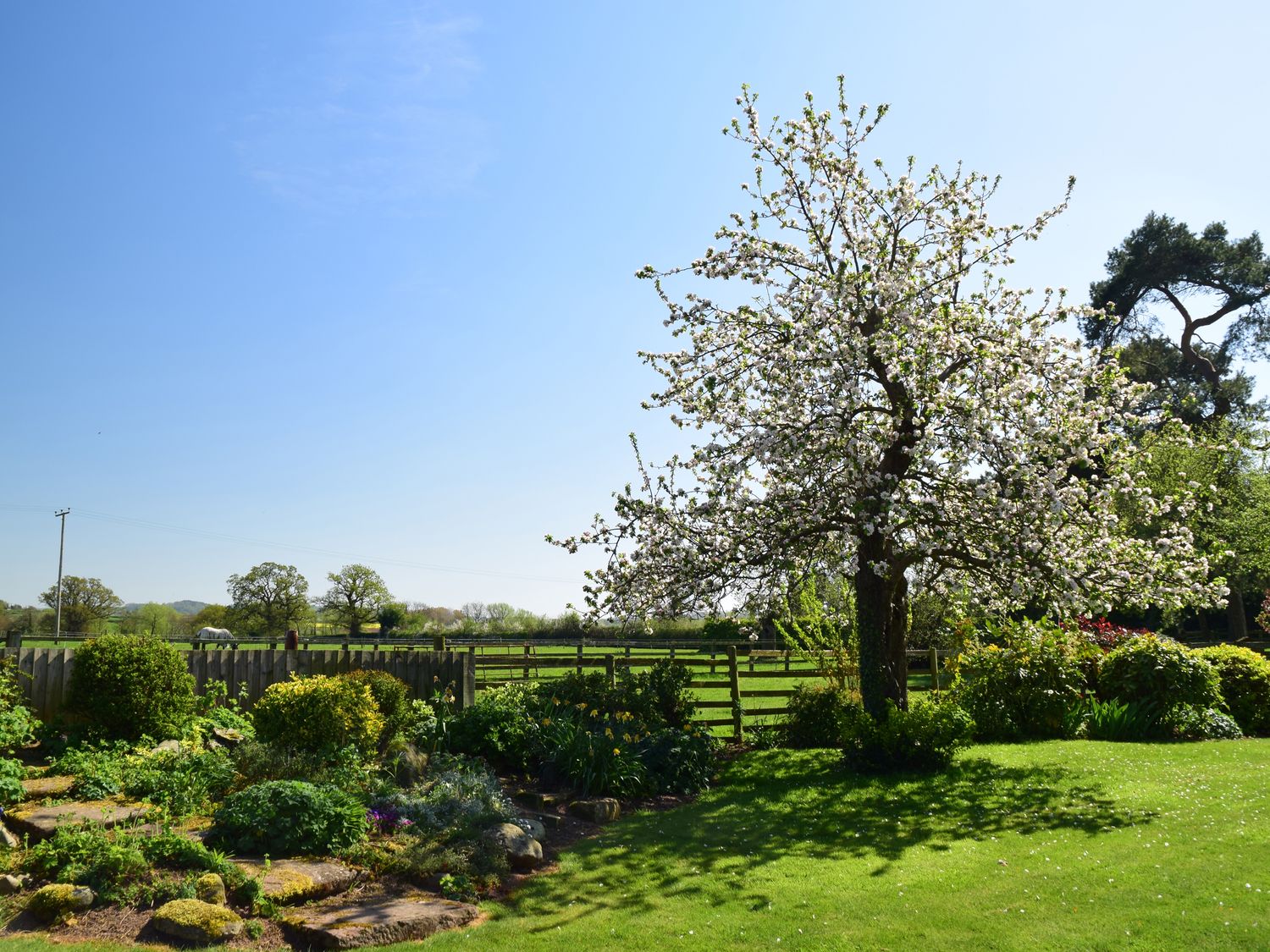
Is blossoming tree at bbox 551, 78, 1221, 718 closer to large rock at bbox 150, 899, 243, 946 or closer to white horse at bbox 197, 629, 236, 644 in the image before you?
large rock at bbox 150, 899, 243, 946

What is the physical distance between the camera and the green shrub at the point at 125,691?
10164 mm

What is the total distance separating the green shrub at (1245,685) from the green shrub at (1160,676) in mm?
513

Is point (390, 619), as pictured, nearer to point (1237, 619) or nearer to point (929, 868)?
point (1237, 619)

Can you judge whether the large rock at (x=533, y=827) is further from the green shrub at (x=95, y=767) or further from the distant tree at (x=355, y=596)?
the distant tree at (x=355, y=596)

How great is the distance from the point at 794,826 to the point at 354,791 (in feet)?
15.5

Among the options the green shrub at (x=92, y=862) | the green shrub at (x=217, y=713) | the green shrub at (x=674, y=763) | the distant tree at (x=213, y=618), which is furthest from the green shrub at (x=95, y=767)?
the distant tree at (x=213, y=618)

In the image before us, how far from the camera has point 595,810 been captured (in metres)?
9.86

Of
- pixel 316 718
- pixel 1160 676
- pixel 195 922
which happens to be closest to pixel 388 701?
pixel 316 718

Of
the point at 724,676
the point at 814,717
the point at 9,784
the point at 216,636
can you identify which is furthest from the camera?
the point at 216,636

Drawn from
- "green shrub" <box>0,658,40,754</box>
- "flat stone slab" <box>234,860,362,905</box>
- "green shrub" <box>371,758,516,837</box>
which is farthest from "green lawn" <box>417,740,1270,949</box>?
"green shrub" <box>0,658,40,754</box>

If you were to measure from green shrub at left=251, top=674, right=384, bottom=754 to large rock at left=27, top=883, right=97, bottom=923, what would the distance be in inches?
141

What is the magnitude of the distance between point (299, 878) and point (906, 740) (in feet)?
27.4

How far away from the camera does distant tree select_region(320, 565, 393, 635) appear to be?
62500 mm

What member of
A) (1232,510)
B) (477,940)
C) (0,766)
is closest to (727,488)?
(477,940)
